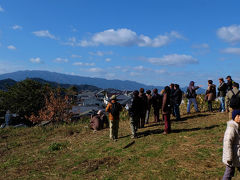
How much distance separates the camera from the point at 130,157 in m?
7.94

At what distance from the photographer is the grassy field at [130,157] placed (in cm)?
642

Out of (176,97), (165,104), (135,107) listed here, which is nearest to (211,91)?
(176,97)

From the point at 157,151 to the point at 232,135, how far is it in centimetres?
431

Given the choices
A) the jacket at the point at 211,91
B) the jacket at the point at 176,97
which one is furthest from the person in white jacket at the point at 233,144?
the jacket at the point at 211,91

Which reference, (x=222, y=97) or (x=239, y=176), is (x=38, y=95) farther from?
(x=239, y=176)

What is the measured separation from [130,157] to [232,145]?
4468 mm

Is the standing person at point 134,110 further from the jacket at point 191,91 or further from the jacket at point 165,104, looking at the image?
the jacket at point 191,91

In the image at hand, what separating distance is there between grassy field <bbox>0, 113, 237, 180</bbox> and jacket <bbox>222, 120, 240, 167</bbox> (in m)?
1.68

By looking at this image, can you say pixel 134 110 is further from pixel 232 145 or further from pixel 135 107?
pixel 232 145

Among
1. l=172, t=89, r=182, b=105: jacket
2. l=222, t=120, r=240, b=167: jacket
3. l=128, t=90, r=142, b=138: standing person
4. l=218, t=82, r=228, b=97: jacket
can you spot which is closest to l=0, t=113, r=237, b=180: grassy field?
l=128, t=90, r=142, b=138: standing person

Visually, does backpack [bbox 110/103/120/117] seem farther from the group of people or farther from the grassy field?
the grassy field

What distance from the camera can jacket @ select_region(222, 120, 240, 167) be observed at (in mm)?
4156

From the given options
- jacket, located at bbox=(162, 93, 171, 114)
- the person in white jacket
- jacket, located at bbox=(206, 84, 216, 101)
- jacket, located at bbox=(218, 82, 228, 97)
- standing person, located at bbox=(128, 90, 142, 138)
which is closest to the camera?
the person in white jacket

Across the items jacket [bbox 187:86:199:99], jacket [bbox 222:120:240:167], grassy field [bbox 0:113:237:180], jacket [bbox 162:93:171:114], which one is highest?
jacket [bbox 187:86:199:99]
